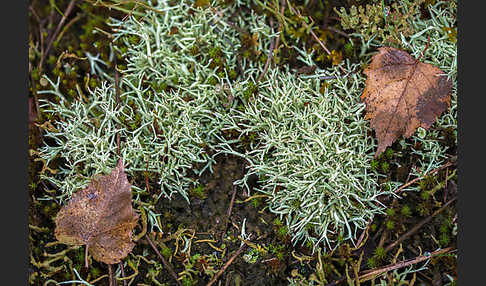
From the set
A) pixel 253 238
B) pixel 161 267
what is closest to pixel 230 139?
pixel 253 238

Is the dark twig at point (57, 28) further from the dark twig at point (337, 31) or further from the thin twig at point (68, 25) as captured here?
the dark twig at point (337, 31)

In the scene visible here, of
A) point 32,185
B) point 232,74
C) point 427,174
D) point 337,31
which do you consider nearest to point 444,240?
point 427,174

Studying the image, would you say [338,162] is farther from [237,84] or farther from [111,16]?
[111,16]

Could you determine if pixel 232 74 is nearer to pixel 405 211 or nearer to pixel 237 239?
pixel 237 239

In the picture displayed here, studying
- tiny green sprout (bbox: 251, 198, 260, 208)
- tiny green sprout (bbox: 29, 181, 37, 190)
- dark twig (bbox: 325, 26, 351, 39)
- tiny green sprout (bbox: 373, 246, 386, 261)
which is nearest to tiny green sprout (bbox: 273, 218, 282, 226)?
tiny green sprout (bbox: 251, 198, 260, 208)

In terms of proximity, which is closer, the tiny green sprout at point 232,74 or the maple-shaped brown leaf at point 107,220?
the maple-shaped brown leaf at point 107,220

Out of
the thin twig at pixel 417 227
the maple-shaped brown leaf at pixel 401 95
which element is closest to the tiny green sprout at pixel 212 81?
the maple-shaped brown leaf at pixel 401 95
